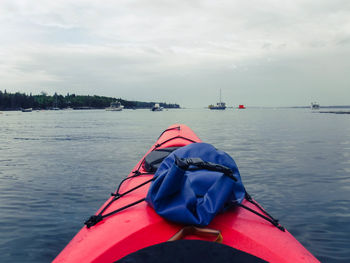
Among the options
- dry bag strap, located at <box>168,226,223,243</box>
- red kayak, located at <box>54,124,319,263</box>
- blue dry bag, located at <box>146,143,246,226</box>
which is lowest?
red kayak, located at <box>54,124,319,263</box>

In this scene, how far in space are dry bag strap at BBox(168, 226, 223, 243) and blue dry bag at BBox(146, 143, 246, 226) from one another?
4 centimetres

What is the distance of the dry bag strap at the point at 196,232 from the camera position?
2178 mm

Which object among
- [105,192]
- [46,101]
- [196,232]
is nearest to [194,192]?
[196,232]

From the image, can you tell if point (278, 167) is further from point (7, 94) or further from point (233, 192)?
point (7, 94)

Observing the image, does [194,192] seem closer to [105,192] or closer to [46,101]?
[105,192]

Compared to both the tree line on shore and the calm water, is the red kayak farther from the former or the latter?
the tree line on shore

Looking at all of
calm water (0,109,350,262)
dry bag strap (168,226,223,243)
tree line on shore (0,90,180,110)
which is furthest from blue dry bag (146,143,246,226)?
tree line on shore (0,90,180,110)

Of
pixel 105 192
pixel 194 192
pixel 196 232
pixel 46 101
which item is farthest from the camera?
pixel 46 101

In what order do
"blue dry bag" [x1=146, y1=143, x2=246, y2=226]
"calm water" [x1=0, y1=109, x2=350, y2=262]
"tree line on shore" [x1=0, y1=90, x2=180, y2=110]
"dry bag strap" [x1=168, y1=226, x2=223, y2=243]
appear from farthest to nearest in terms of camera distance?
"tree line on shore" [x1=0, y1=90, x2=180, y2=110] → "calm water" [x1=0, y1=109, x2=350, y2=262] → "blue dry bag" [x1=146, y1=143, x2=246, y2=226] → "dry bag strap" [x1=168, y1=226, x2=223, y2=243]

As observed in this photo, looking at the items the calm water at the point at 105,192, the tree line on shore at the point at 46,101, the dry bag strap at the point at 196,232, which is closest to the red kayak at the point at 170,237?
the dry bag strap at the point at 196,232

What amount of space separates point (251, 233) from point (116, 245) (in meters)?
1.05

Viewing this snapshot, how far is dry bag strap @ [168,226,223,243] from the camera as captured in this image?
2178mm

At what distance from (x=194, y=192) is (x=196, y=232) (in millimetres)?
413

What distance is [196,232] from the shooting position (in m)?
2.23
